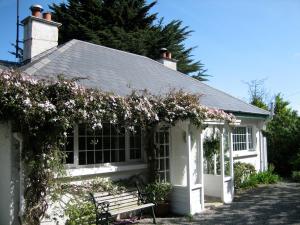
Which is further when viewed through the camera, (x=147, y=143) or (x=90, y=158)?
(x=147, y=143)

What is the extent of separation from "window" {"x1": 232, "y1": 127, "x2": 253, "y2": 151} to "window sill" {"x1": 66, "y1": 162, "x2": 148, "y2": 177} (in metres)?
6.20

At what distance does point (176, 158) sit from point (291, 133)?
9.62 metres

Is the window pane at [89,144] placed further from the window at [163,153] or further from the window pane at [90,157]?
the window at [163,153]

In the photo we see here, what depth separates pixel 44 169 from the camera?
7.12m

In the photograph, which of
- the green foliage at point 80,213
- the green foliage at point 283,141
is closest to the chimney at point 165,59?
the green foliage at point 283,141

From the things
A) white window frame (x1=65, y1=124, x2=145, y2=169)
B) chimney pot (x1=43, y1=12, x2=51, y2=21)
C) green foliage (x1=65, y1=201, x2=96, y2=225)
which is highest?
chimney pot (x1=43, y1=12, x2=51, y2=21)

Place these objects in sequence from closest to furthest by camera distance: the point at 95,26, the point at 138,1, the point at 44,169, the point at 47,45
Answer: the point at 44,169, the point at 47,45, the point at 95,26, the point at 138,1

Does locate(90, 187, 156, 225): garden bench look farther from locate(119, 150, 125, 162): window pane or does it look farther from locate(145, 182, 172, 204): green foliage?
locate(119, 150, 125, 162): window pane

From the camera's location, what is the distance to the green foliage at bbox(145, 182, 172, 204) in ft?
30.6

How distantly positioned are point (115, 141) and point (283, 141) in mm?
11322

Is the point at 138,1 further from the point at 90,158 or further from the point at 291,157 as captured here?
the point at 90,158

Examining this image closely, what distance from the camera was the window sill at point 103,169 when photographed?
320 inches

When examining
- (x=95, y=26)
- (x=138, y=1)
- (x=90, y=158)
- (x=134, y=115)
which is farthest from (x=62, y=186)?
(x=138, y=1)

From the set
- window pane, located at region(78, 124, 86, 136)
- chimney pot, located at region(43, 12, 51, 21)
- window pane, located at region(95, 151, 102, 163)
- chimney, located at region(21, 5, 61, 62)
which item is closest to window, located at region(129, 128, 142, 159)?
window pane, located at region(95, 151, 102, 163)
